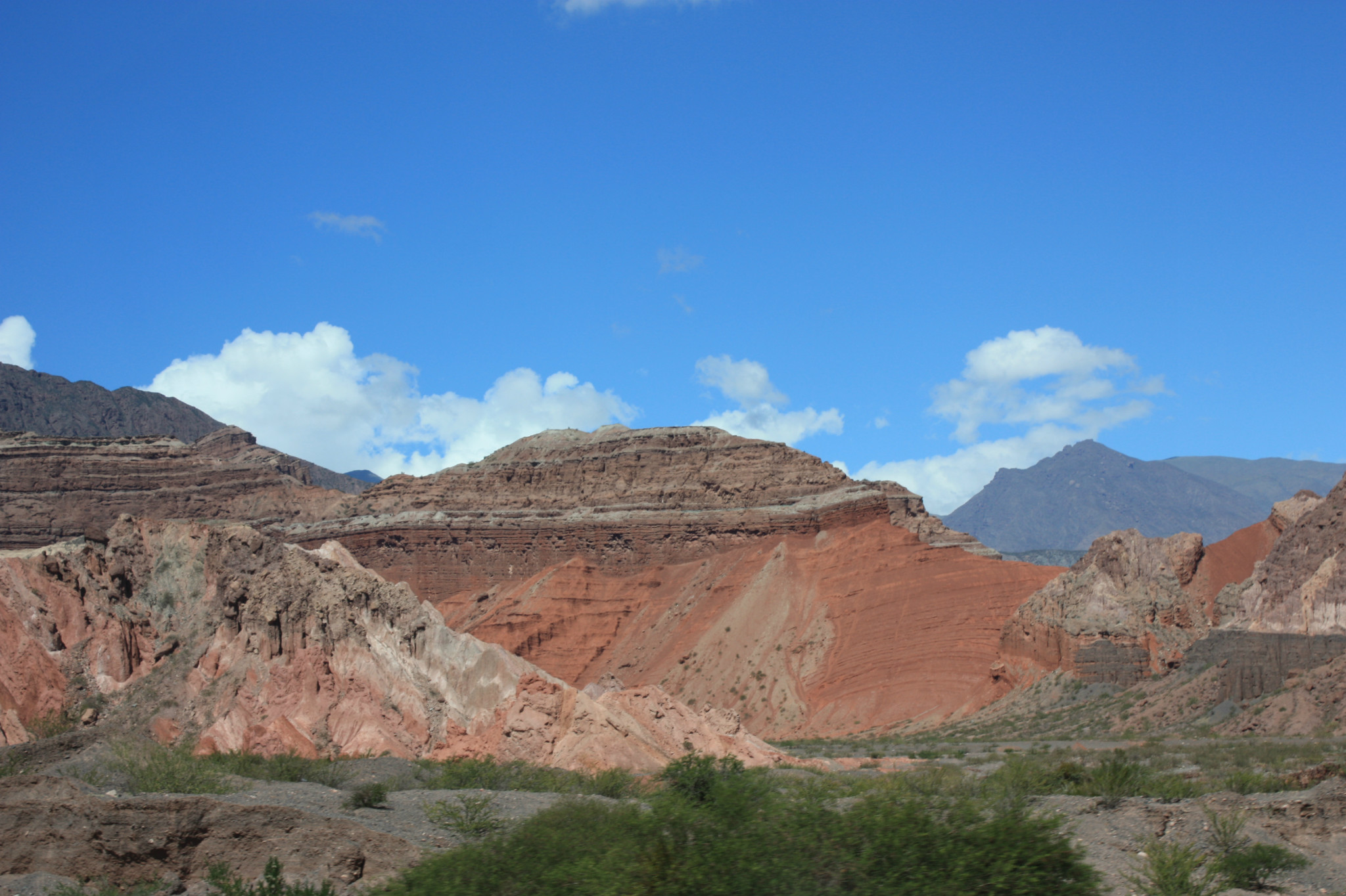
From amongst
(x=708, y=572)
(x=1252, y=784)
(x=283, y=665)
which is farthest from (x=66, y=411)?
(x=1252, y=784)

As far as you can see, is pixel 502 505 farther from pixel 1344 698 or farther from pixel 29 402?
pixel 29 402

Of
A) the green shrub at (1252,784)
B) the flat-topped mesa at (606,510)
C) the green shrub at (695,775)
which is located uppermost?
the flat-topped mesa at (606,510)

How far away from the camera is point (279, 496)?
99.3 metres

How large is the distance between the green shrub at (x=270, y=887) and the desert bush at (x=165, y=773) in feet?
14.6

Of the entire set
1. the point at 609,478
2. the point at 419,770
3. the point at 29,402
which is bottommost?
the point at 419,770

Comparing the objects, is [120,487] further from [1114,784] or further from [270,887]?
[270,887]

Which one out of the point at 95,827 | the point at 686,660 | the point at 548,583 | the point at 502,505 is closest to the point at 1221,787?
the point at 95,827

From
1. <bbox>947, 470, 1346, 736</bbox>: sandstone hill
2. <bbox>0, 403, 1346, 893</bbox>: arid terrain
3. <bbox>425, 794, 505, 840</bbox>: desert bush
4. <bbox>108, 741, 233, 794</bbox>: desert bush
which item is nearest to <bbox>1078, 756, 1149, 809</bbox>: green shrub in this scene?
Result: <bbox>0, 403, 1346, 893</bbox>: arid terrain

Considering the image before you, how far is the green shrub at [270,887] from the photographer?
9.99m

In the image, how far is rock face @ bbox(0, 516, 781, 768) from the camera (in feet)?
88.9

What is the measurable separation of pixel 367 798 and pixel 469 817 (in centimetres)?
219

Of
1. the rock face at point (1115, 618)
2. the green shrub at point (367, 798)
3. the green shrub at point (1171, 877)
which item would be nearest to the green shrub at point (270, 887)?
the green shrub at point (367, 798)

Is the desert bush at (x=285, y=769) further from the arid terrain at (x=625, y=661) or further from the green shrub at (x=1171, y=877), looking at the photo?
the green shrub at (x=1171, y=877)

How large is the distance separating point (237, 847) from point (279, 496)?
9289cm
